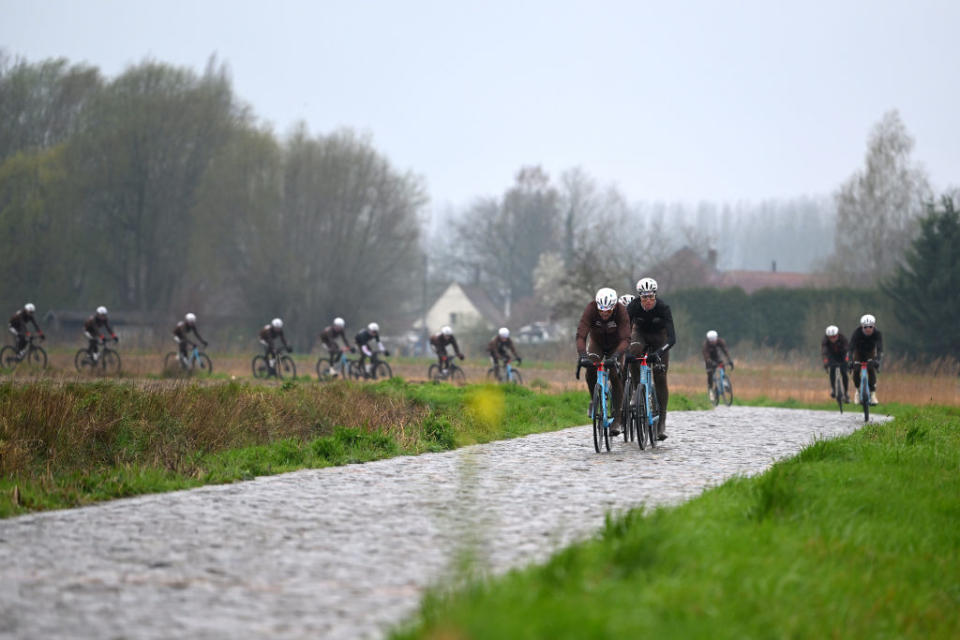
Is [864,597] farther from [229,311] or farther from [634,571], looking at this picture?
[229,311]

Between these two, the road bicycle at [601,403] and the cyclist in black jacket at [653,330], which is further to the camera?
Result: the cyclist in black jacket at [653,330]

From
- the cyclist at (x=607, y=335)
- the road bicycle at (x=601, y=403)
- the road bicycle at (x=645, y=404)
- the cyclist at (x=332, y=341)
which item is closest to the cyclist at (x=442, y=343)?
the cyclist at (x=332, y=341)

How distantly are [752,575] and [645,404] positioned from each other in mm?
8965

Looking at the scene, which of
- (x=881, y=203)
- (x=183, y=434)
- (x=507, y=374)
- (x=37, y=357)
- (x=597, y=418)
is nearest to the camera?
(x=183, y=434)

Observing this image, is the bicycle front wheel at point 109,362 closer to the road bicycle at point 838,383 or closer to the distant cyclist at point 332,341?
the distant cyclist at point 332,341

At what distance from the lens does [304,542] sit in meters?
7.28

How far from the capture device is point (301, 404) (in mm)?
17078

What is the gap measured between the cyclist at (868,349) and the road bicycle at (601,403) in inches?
331

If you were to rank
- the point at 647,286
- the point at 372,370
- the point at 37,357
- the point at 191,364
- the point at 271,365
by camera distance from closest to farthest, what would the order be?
the point at 647,286 < the point at 191,364 < the point at 372,370 < the point at 271,365 < the point at 37,357

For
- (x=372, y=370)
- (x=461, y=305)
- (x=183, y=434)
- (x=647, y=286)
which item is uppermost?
(x=461, y=305)

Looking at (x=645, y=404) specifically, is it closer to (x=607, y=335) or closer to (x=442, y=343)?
(x=607, y=335)

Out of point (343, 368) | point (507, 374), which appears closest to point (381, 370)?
point (343, 368)

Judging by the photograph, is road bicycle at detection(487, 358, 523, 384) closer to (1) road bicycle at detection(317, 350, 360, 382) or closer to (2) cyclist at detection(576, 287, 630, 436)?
(1) road bicycle at detection(317, 350, 360, 382)

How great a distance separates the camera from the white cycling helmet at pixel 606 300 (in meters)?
14.0
